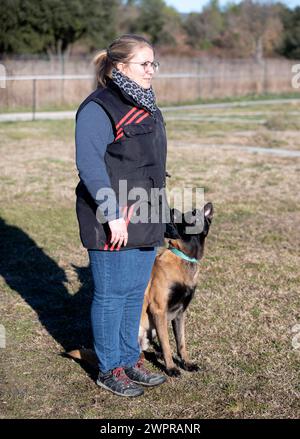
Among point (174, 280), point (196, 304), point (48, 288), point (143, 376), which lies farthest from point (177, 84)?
point (143, 376)

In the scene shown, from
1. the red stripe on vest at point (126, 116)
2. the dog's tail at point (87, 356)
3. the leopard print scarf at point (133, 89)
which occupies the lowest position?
the dog's tail at point (87, 356)

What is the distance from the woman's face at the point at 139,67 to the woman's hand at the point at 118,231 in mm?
684

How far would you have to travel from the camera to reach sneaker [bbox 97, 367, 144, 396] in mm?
3561

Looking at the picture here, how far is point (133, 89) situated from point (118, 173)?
0.41m

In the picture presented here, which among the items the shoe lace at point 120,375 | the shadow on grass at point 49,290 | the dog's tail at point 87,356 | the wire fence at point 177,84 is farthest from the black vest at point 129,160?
the wire fence at point 177,84

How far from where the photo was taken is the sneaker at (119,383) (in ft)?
11.7

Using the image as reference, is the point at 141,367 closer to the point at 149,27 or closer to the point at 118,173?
the point at 118,173

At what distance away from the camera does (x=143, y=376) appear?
12.2 ft

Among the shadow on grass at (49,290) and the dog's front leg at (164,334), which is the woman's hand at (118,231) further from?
the shadow on grass at (49,290)

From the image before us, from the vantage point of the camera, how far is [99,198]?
10.4ft

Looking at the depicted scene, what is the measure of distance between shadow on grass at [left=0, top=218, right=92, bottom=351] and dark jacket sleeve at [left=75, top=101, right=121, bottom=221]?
5.10 feet

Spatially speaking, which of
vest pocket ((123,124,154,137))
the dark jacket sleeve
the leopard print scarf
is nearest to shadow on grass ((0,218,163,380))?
the dark jacket sleeve

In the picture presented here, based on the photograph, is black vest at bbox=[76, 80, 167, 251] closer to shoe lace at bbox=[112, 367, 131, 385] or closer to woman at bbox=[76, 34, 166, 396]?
woman at bbox=[76, 34, 166, 396]

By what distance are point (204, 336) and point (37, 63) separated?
71.1ft
